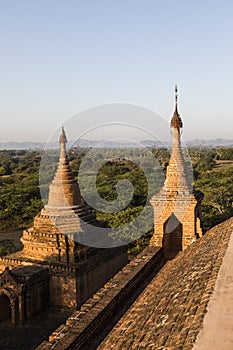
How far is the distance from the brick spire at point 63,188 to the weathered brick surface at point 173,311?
26.9 ft

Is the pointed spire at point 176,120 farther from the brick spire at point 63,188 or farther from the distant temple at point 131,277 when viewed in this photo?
the brick spire at point 63,188

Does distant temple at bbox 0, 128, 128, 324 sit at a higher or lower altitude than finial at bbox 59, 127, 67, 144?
lower

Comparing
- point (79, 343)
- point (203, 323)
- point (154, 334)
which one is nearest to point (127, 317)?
point (79, 343)

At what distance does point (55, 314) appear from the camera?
13.9 meters

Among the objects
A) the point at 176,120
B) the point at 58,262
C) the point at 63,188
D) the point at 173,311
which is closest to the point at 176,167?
the point at 176,120

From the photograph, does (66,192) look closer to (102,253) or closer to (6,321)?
(102,253)

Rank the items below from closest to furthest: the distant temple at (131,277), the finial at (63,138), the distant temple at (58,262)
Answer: the distant temple at (131,277)
the distant temple at (58,262)
the finial at (63,138)

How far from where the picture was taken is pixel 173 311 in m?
5.59

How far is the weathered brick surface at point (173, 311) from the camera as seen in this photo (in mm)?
4688

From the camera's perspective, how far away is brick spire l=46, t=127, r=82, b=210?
1578 cm

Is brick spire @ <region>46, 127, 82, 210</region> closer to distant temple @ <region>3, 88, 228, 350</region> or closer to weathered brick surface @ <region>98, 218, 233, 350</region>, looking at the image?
distant temple @ <region>3, 88, 228, 350</region>

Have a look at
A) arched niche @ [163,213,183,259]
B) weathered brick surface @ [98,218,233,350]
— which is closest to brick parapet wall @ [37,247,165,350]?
weathered brick surface @ [98,218,233,350]

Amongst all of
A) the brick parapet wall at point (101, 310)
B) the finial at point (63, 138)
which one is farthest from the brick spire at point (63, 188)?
the brick parapet wall at point (101, 310)

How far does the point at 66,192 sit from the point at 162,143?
4906 mm
